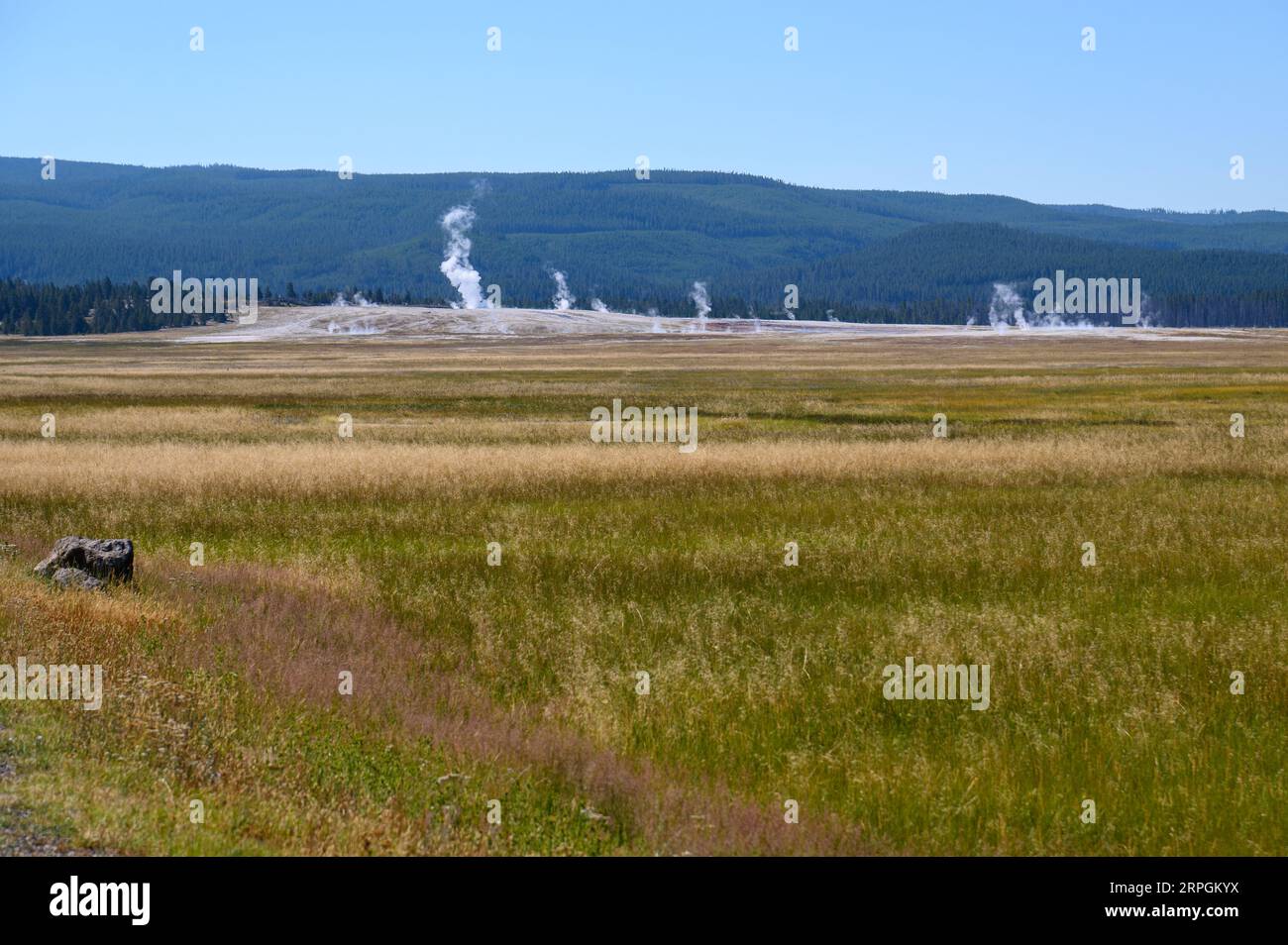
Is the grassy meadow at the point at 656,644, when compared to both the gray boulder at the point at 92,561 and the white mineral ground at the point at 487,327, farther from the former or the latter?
the white mineral ground at the point at 487,327

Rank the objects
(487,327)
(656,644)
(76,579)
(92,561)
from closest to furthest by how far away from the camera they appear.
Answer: (656,644) → (76,579) → (92,561) → (487,327)

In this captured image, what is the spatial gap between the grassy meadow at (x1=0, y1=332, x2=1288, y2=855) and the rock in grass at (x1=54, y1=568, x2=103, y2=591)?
14.2 inches

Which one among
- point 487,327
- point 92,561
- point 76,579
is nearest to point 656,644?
point 76,579

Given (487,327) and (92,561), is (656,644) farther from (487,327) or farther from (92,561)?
(487,327)

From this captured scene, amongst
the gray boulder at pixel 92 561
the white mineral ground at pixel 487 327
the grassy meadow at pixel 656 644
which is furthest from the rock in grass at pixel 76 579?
the white mineral ground at pixel 487 327

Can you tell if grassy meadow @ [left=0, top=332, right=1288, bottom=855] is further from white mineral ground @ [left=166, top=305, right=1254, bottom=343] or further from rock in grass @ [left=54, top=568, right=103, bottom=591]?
white mineral ground @ [left=166, top=305, right=1254, bottom=343]

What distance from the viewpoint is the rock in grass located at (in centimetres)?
1565

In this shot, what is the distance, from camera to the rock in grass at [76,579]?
15648 mm

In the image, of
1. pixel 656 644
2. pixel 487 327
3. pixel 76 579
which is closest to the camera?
pixel 656 644

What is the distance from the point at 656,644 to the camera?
47.4ft

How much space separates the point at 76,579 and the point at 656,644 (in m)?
7.03

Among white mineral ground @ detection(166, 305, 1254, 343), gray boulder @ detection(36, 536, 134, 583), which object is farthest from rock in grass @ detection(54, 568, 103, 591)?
white mineral ground @ detection(166, 305, 1254, 343)
